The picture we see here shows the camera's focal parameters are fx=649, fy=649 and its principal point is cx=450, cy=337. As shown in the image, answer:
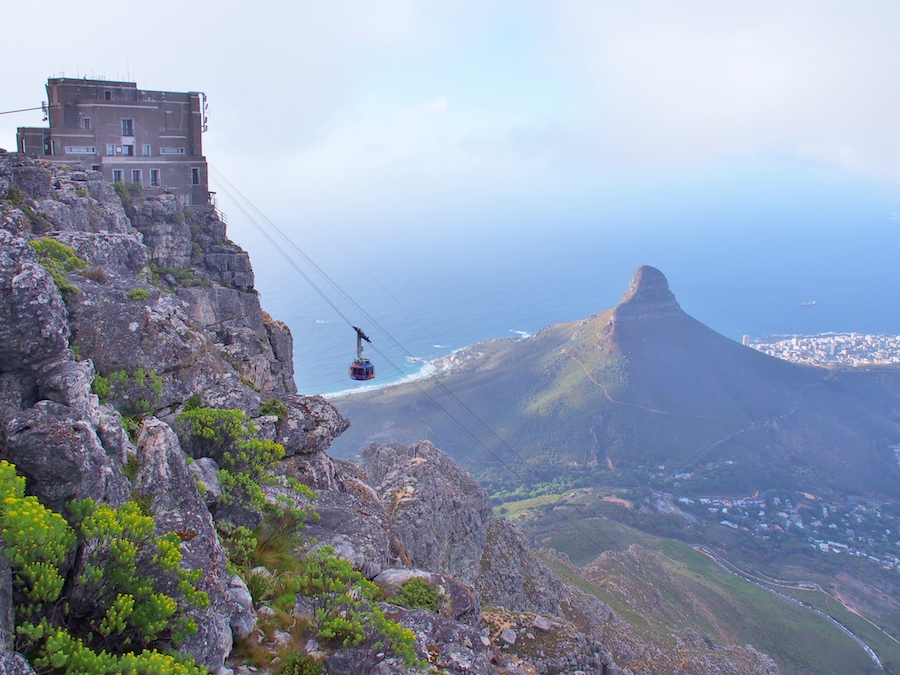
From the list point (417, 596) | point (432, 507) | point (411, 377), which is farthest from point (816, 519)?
point (417, 596)

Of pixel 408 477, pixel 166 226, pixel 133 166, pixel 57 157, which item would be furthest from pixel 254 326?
pixel 57 157

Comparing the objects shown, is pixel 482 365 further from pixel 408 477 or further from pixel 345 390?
pixel 408 477

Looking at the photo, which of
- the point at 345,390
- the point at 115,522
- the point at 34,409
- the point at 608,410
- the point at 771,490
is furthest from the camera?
the point at 345,390

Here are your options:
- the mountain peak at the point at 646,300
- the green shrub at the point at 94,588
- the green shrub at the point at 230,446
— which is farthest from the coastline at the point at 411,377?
the green shrub at the point at 94,588

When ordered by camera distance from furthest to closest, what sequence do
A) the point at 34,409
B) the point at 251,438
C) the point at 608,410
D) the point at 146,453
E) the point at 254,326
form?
the point at 608,410
the point at 254,326
the point at 251,438
the point at 146,453
the point at 34,409

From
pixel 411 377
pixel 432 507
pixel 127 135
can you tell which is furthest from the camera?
pixel 411 377

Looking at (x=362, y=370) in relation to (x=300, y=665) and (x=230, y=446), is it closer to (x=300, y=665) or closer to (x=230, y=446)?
(x=230, y=446)
